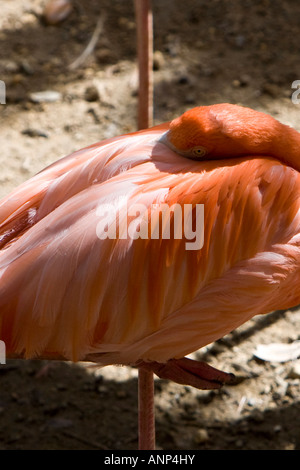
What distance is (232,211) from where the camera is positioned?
1971 millimetres

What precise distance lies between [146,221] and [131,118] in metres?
2.18

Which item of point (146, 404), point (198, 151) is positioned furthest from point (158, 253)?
point (146, 404)

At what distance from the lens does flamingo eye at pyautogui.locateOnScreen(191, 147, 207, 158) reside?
2.03 m

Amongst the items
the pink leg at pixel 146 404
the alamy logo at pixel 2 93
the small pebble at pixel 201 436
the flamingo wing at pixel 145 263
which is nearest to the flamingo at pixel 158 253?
the flamingo wing at pixel 145 263

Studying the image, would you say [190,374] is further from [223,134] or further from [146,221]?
[223,134]

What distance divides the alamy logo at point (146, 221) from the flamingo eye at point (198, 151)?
186 millimetres

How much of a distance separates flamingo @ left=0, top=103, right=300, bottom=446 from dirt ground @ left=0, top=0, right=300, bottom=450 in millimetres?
683

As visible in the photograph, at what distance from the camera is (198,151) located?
2.04 meters

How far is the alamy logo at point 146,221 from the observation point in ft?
6.28

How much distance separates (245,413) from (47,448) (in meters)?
0.72

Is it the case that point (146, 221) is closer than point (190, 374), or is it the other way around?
point (146, 221)

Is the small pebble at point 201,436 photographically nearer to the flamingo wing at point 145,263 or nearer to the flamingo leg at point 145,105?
the flamingo leg at point 145,105

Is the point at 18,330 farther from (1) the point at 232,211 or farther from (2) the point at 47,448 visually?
(2) the point at 47,448
